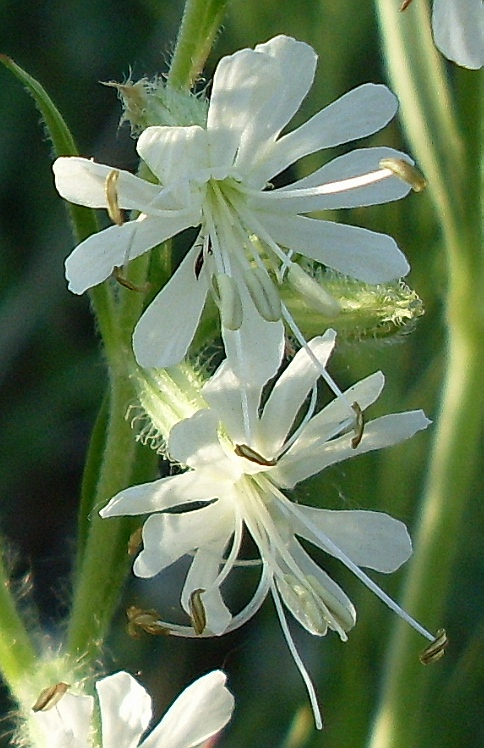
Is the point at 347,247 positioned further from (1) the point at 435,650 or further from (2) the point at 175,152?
(1) the point at 435,650

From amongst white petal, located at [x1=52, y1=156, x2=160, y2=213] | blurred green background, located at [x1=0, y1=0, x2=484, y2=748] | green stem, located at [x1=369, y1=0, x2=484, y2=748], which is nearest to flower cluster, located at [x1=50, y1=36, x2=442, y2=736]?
white petal, located at [x1=52, y1=156, x2=160, y2=213]

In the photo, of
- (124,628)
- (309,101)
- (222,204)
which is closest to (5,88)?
(309,101)

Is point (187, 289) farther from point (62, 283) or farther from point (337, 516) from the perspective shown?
point (62, 283)

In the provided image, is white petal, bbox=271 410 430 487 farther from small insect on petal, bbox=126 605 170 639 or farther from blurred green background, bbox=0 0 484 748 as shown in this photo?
blurred green background, bbox=0 0 484 748

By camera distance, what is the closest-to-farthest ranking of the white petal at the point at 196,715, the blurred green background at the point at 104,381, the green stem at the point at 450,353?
1. the white petal at the point at 196,715
2. the green stem at the point at 450,353
3. the blurred green background at the point at 104,381

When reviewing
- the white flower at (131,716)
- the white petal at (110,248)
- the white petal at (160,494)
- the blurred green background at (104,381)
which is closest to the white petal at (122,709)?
the white flower at (131,716)

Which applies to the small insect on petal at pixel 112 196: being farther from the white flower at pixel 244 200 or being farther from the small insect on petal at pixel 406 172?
the small insect on petal at pixel 406 172
